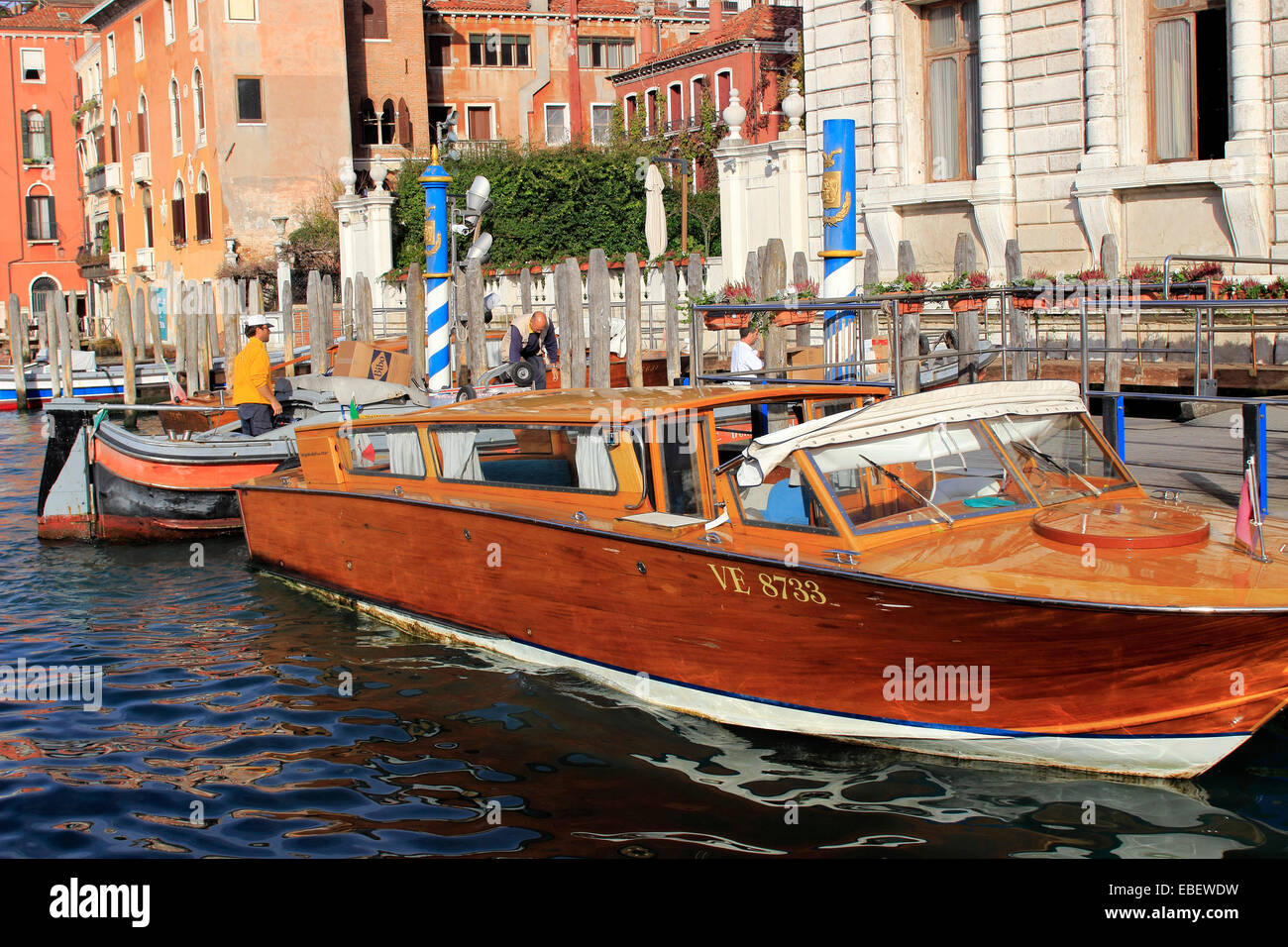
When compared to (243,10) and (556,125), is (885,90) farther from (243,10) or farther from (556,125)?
A: (556,125)

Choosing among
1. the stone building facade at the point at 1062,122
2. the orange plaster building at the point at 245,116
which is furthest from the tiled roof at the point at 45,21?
the stone building facade at the point at 1062,122

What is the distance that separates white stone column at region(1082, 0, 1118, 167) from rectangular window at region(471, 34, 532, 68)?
104ft

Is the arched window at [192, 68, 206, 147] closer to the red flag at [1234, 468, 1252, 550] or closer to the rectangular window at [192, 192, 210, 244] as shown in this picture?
the rectangular window at [192, 192, 210, 244]

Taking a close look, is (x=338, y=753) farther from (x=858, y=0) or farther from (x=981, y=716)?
(x=858, y=0)

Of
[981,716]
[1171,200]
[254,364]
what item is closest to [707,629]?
[981,716]

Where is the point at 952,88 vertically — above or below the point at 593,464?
above

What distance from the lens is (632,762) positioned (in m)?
6.66

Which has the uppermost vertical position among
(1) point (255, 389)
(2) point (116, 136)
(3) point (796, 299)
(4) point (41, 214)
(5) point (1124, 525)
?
(2) point (116, 136)

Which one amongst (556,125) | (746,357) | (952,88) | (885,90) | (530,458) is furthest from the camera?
(556,125)

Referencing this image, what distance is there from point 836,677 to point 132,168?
4293cm

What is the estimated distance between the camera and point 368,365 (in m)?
17.8

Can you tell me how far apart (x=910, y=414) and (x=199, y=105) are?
3566cm

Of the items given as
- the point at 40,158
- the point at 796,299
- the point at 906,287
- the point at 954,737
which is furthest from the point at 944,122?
the point at 40,158

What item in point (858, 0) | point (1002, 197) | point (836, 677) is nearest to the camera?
point (836, 677)
